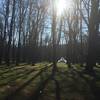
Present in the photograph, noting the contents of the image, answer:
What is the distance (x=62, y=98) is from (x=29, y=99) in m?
1.38

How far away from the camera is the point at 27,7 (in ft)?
146

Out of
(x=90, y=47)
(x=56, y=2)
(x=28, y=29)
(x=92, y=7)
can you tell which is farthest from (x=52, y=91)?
(x=28, y=29)

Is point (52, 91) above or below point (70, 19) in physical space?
below

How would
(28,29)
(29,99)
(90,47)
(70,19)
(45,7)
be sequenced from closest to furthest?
1. (29,99)
2. (90,47)
3. (70,19)
4. (45,7)
5. (28,29)

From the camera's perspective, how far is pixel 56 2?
107 feet

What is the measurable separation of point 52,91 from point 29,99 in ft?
7.58

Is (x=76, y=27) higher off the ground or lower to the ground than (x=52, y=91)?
higher

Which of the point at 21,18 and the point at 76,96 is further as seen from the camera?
the point at 21,18

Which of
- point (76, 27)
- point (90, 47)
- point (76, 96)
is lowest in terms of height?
point (76, 96)

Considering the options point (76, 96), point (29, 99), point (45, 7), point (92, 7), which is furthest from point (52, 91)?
point (45, 7)

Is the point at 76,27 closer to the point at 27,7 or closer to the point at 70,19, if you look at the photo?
the point at 70,19

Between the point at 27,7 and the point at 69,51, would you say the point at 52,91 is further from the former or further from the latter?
the point at 69,51

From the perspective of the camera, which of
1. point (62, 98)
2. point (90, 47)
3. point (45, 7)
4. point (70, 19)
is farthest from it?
point (45, 7)

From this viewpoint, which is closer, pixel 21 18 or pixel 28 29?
pixel 21 18
